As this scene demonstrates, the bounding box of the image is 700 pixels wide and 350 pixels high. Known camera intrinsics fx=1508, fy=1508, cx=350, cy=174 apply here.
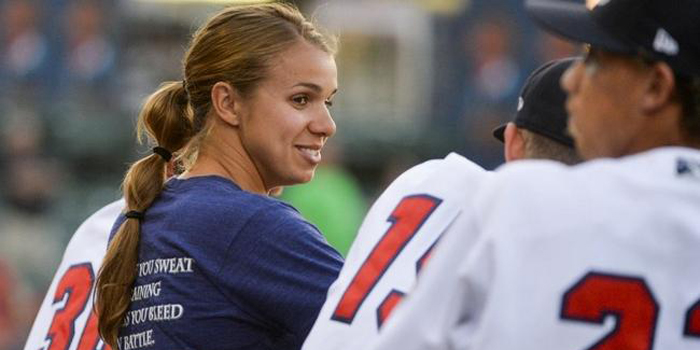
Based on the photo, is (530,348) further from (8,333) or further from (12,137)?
(12,137)

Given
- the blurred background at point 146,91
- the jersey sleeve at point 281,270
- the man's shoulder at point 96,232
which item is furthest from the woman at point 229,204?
the blurred background at point 146,91

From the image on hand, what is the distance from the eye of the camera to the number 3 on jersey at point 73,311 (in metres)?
3.65

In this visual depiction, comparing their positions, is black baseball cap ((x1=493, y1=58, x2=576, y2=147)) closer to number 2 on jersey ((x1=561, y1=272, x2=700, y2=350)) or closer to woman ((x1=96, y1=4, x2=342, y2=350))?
woman ((x1=96, y1=4, x2=342, y2=350))

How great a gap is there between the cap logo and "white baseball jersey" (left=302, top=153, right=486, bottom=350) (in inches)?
24.5

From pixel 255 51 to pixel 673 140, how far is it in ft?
4.04

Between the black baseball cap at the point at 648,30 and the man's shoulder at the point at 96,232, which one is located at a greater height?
the black baseball cap at the point at 648,30

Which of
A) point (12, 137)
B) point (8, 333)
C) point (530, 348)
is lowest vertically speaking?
point (8, 333)

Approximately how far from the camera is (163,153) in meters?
3.67

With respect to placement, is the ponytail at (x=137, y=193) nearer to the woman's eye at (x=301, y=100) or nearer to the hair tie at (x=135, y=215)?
the hair tie at (x=135, y=215)

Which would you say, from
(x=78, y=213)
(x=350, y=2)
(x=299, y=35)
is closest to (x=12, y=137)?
(x=78, y=213)

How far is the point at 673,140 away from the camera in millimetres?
2578

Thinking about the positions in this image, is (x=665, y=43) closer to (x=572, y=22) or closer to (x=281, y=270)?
(x=572, y=22)

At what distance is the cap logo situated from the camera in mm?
2518

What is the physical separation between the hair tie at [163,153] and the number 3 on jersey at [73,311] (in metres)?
0.35
